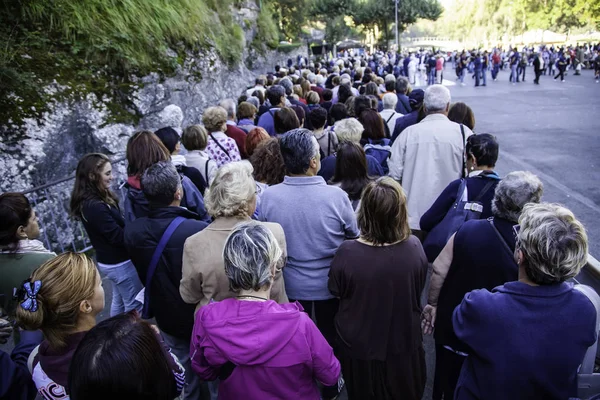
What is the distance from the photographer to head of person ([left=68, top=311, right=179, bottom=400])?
4.58 feet

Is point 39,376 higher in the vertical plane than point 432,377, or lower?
higher

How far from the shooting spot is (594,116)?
13.2 metres

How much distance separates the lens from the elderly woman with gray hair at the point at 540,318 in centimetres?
175

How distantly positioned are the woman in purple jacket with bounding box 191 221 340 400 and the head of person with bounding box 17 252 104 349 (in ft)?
1.69

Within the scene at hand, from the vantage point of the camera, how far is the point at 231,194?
256cm

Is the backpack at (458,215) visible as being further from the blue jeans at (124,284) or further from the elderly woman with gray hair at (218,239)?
the blue jeans at (124,284)

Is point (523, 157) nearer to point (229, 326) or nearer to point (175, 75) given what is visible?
point (175, 75)

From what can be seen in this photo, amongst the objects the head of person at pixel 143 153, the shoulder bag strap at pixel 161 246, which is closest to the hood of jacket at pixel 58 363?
the shoulder bag strap at pixel 161 246

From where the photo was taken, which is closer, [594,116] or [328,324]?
[328,324]

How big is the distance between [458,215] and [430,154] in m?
1.24

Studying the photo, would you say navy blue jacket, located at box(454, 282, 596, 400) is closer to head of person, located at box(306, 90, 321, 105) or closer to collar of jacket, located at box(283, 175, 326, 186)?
collar of jacket, located at box(283, 175, 326, 186)

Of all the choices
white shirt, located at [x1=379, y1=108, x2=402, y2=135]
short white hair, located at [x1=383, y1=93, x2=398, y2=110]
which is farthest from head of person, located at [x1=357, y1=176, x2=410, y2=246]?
short white hair, located at [x1=383, y1=93, x2=398, y2=110]

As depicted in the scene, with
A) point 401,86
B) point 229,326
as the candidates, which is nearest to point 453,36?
point 401,86

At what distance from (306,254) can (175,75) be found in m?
6.10
